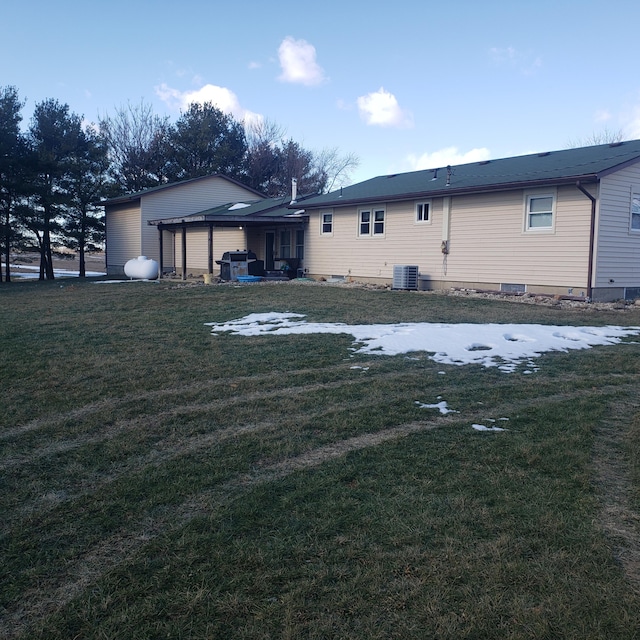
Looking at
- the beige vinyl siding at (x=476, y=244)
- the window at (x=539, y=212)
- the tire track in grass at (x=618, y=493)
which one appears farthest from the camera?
the window at (x=539, y=212)

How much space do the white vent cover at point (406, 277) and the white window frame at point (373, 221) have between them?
227 cm

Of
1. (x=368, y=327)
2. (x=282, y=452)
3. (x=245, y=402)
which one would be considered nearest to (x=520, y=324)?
(x=368, y=327)

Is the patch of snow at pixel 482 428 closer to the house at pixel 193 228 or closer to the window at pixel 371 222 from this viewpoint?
the window at pixel 371 222

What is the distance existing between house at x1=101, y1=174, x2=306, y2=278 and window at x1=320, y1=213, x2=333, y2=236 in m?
1.34

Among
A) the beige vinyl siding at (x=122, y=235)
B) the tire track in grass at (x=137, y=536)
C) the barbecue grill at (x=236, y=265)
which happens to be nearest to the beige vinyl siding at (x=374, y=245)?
the barbecue grill at (x=236, y=265)

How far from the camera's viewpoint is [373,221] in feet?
64.7

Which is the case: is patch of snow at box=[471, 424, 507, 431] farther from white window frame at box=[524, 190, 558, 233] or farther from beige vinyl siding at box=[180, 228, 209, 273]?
beige vinyl siding at box=[180, 228, 209, 273]

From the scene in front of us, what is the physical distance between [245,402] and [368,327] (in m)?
4.37

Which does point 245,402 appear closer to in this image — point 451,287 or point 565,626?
point 565,626

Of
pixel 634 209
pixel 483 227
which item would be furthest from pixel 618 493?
pixel 483 227

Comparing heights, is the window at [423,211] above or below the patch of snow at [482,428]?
above

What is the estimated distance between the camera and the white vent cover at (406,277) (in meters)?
17.5

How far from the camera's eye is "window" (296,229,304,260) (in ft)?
75.7

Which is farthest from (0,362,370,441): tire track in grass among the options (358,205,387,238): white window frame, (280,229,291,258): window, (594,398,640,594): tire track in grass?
(280,229,291,258): window
